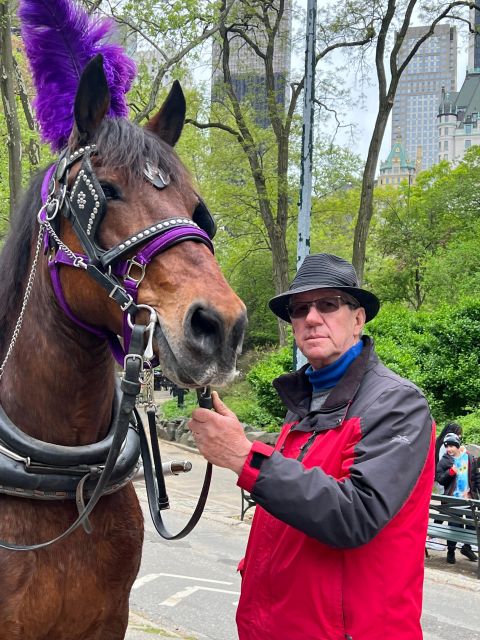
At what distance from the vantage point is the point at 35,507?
232 centimetres

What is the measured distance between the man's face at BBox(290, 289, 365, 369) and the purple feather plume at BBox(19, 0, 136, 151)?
993mm

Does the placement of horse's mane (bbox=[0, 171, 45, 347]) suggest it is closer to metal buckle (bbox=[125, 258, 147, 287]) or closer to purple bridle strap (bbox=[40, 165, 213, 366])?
purple bridle strap (bbox=[40, 165, 213, 366])

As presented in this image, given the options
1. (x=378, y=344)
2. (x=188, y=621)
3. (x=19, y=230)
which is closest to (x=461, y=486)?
(x=188, y=621)

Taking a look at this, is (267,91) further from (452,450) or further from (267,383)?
(452,450)

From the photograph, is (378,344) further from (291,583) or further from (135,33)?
(291,583)

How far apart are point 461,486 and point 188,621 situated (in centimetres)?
452

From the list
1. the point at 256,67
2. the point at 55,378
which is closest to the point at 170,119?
the point at 55,378

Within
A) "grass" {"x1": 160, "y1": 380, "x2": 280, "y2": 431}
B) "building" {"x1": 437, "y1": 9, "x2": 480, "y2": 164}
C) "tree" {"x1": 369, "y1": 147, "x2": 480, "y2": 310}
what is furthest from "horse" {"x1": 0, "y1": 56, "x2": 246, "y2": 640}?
"building" {"x1": 437, "y1": 9, "x2": 480, "y2": 164}

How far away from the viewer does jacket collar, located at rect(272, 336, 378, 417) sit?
95.0 inches

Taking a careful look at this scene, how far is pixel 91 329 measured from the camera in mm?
2227

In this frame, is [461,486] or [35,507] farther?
[461,486]

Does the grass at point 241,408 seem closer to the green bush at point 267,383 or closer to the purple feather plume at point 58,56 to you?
the green bush at point 267,383

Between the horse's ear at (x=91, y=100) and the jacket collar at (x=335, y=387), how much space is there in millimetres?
1125

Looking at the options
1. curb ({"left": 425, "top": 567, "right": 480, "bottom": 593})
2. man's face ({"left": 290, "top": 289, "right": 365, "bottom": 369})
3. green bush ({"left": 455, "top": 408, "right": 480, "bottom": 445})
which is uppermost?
man's face ({"left": 290, "top": 289, "right": 365, "bottom": 369})
